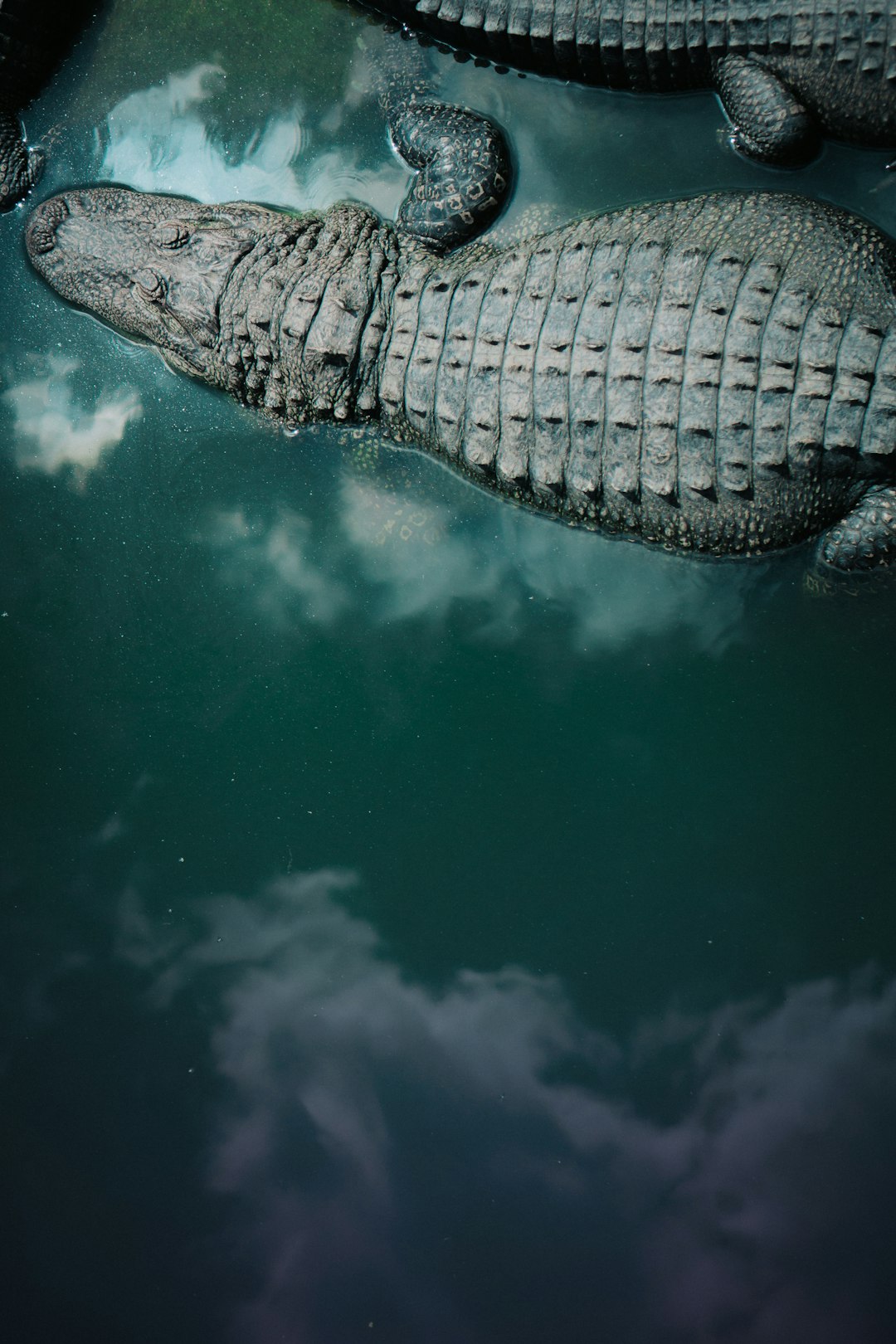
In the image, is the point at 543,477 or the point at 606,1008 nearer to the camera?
the point at 543,477

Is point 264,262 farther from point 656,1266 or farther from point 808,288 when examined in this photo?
point 656,1266

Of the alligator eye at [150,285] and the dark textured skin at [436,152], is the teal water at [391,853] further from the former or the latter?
the alligator eye at [150,285]

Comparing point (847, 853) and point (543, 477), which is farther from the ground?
point (543, 477)

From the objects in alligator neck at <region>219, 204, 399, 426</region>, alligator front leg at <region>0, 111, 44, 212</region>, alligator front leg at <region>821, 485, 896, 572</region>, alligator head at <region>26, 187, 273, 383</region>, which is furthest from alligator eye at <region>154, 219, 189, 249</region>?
alligator front leg at <region>821, 485, 896, 572</region>

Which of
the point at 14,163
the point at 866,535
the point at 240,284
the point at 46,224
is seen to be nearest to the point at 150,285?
the point at 240,284

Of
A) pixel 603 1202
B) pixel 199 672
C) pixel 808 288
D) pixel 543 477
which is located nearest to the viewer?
pixel 808 288

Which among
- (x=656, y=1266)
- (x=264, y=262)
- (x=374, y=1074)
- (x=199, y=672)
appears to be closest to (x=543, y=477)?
(x=264, y=262)
